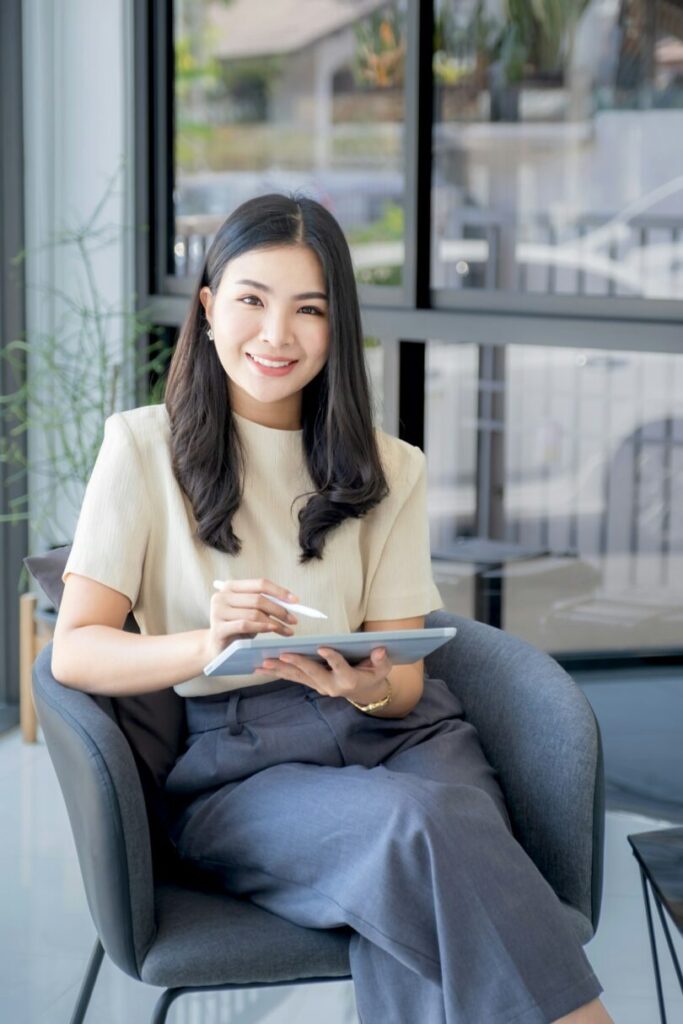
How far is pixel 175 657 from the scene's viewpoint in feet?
5.58

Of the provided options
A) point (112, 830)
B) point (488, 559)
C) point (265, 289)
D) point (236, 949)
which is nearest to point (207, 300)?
Answer: point (265, 289)

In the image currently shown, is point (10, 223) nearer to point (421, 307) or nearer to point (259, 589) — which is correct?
point (421, 307)

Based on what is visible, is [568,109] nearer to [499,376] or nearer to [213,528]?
[499,376]

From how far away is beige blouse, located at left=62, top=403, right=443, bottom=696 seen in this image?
1.79m

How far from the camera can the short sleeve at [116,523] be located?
1.76 meters

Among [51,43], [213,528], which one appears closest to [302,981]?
[213,528]

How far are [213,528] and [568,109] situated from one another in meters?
2.25

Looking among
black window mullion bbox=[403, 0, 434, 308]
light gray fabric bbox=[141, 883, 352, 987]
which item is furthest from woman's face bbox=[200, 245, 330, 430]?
black window mullion bbox=[403, 0, 434, 308]

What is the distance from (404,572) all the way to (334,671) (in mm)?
279

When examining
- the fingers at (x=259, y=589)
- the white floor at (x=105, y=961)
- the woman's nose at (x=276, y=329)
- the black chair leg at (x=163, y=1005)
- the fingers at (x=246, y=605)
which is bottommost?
the white floor at (x=105, y=961)

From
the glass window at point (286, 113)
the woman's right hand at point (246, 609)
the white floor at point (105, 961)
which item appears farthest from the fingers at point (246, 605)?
the glass window at point (286, 113)

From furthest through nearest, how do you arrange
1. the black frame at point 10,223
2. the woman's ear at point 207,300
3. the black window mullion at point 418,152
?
the black frame at point 10,223 → the black window mullion at point 418,152 → the woman's ear at point 207,300

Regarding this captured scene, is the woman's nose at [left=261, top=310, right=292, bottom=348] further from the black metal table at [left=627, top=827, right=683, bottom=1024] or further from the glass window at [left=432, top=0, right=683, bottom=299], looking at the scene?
the glass window at [left=432, top=0, right=683, bottom=299]

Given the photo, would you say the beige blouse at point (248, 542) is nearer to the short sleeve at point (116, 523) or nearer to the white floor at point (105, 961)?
the short sleeve at point (116, 523)
